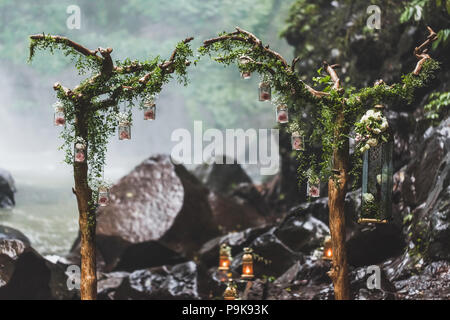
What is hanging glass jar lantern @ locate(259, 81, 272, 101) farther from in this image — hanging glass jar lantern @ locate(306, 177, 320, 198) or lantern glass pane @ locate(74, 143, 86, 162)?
lantern glass pane @ locate(74, 143, 86, 162)

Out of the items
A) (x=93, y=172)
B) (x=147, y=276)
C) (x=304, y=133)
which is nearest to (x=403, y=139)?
(x=304, y=133)

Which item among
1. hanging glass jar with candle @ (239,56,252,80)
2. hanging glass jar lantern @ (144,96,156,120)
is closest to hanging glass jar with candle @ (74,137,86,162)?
hanging glass jar lantern @ (144,96,156,120)

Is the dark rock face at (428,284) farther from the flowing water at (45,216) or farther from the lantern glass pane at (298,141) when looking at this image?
the flowing water at (45,216)

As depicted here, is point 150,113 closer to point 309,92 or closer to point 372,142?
point 309,92

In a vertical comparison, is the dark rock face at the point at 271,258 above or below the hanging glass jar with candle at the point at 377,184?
below

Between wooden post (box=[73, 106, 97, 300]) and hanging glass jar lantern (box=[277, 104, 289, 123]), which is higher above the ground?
hanging glass jar lantern (box=[277, 104, 289, 123])

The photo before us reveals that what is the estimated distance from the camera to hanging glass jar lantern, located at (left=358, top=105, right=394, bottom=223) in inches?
234

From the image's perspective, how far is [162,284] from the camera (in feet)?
28.4

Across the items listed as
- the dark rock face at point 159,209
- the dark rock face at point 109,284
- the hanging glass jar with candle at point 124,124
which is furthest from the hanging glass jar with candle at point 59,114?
the dark rock face at point 159,209

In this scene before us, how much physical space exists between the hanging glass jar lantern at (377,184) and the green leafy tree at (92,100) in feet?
7.67

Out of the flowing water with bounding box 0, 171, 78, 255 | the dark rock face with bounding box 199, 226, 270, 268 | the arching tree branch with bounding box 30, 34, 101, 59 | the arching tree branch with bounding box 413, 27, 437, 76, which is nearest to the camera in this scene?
the arching tree branch with bounding box 30, 34, 101, 59

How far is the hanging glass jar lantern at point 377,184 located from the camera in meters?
5.95

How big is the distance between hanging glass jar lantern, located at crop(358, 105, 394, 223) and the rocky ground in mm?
1347

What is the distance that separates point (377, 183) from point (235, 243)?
12.6ft
